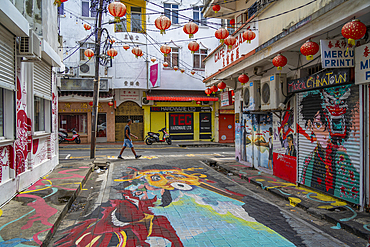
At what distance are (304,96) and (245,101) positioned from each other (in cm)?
328

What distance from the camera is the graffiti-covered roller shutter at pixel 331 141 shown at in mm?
5648

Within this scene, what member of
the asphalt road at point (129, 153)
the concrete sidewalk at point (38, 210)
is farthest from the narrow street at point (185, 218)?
the asphalt road at point (129, 153)

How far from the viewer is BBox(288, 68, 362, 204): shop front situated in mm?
5633

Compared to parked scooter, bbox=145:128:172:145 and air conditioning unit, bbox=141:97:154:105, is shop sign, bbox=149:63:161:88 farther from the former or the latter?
parked scooter, bbox=145:128:172:145

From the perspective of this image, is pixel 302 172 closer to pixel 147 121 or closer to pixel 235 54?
pixel 235 54

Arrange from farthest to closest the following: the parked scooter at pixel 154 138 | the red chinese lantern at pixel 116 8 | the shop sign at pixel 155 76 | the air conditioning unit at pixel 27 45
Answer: the shop sign at pixel 155 76 < the parked scooter at pixel 154 138 < the red chinese lantern at pixel 116 8 < the air conditioning unit at pixel 27 45

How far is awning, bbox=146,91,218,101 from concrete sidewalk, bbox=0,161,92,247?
14.6 meters

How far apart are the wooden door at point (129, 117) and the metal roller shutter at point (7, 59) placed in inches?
678

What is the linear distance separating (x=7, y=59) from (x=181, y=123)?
19074 mm

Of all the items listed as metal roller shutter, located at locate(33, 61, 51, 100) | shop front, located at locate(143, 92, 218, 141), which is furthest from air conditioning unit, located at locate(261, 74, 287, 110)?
shop front, located at locate(143, 92, 218, 141)

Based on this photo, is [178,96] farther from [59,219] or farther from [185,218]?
[59,219]

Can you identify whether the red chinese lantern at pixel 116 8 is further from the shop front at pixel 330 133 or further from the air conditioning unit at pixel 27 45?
the shop front at pixel 330 133

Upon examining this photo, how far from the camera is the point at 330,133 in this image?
6328mm

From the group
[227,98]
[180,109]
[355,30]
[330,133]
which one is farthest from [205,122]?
[355,30]
